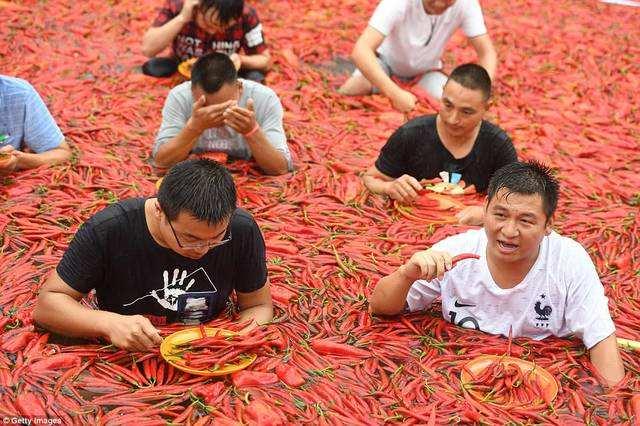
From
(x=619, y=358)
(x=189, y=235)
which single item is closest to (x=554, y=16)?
(x=619, y=358)

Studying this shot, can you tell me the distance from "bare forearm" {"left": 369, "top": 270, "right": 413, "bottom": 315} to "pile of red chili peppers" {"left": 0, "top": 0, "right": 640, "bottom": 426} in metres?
0.10

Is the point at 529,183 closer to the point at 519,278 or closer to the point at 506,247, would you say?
the point at 506,247

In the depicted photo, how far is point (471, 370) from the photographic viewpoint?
12.1 ft

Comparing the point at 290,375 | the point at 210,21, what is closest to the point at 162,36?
the point at 210,21

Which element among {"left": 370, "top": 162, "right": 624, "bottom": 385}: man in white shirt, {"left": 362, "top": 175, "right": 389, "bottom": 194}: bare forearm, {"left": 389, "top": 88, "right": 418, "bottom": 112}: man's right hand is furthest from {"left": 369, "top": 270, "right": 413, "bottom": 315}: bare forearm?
{"left": 389, "top": 88, "right": 418, "bottom": 112}: man's right hand

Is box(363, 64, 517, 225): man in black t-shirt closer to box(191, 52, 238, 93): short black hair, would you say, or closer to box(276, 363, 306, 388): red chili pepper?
box(191, 52, 238, 93): short black hair

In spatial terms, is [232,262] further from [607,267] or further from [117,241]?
[607,267]

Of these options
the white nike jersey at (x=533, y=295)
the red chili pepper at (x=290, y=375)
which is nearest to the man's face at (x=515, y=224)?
the white nike jersey at (x=533, y=295)

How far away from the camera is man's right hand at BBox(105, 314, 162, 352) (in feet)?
10.9

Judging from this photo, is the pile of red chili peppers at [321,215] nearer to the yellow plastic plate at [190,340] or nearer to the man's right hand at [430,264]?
the yellow plastic plate at [190,340]

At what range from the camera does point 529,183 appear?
3.60 metres

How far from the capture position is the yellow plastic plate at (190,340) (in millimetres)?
3383

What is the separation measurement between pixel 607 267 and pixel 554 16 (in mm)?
6326

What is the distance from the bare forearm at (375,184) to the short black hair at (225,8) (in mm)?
1881
